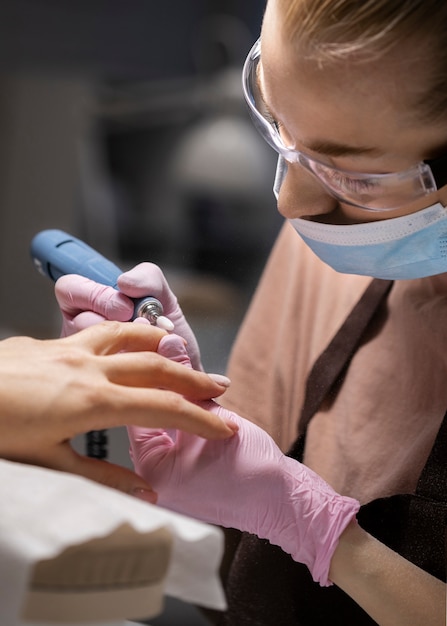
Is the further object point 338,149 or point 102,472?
point 338,149

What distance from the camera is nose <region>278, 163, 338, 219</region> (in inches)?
41.3

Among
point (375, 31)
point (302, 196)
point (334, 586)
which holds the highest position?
point (375, 31)

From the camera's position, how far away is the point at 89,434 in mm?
908

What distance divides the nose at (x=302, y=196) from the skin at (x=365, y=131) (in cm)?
6

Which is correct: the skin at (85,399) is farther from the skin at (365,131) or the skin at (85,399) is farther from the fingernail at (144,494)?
the skin at (365,131)

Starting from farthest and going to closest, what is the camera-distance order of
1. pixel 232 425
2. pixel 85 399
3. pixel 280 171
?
pixel 280 171 → pixel 232 425 → pixel 85 399

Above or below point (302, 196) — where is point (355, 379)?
below

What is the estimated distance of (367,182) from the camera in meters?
0.99

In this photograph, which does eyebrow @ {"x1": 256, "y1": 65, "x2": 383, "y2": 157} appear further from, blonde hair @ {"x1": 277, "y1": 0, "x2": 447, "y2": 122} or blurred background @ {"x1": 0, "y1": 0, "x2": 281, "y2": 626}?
blurred background @ {"x1": 0, "y1": 0, "x2": 281, "y2": 626}

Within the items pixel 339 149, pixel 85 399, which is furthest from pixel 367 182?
pixel 85 399

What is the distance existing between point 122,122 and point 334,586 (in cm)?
211

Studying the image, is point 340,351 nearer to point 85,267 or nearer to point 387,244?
point 387,244

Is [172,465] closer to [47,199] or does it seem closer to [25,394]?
[25,394]

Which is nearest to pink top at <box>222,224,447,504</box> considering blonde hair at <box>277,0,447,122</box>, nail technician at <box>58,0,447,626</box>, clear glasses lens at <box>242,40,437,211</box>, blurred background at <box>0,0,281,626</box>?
nail technician at <box>58,0,447,626</box>
